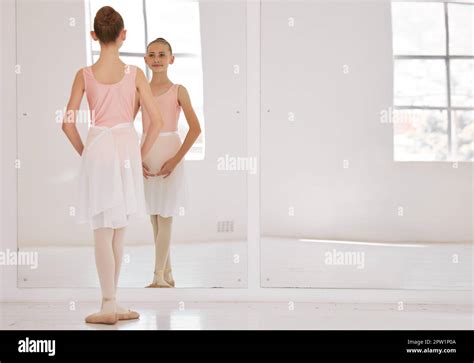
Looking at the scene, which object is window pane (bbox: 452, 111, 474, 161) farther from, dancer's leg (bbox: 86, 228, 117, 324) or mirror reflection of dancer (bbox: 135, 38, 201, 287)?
dancer's leg (bbox: 86, 228, 117, 324)

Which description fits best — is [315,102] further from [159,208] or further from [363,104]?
[159,208]

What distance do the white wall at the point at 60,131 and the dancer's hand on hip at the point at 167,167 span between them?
0.27ft

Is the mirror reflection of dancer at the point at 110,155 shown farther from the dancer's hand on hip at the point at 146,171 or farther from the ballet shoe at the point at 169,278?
the ballet shoe at the point at 169,278

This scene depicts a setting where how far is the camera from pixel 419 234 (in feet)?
15.8

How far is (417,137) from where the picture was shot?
15.9ft

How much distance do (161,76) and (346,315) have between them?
1.55 meters

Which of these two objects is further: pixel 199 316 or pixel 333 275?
pixel 333 275

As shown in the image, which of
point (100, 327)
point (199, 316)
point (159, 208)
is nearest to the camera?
point (100, 327)

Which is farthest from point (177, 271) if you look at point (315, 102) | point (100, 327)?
point (315, 102)

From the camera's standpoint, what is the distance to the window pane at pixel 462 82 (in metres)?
4.88

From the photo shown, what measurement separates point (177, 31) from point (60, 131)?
0.81m

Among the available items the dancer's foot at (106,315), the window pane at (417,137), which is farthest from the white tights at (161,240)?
the window pane at (417,137)

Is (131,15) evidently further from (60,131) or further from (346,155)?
(346,155)

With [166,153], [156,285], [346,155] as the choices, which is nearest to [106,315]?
[156,285]
